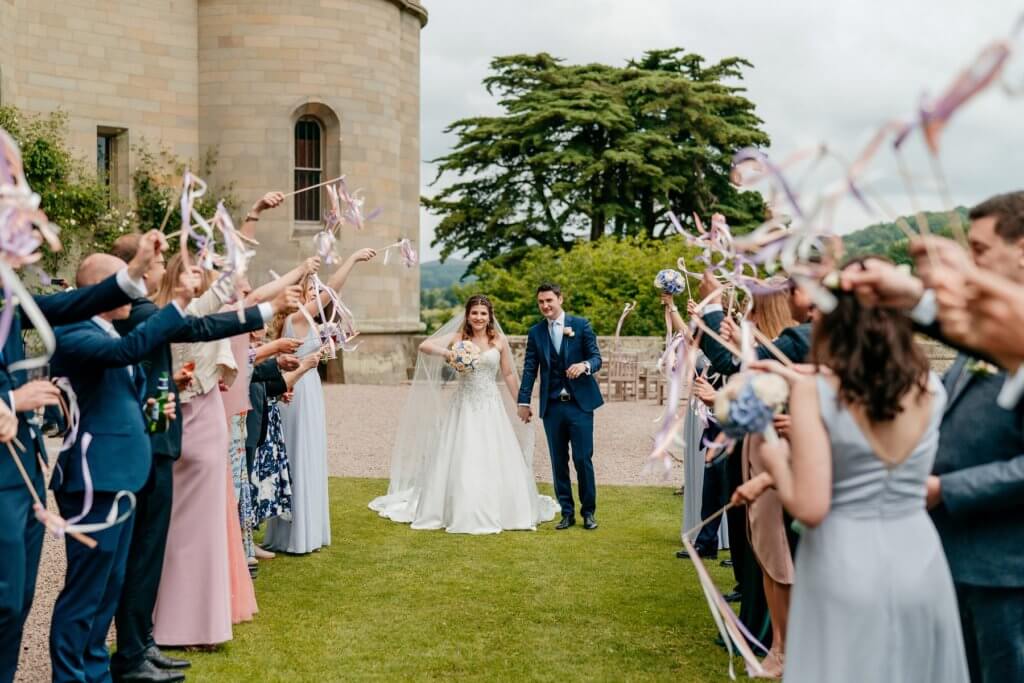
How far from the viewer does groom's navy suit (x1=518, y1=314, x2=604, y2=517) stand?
10.0 metres

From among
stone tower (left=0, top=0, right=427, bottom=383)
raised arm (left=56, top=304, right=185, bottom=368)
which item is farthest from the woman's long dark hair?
stone tower (left=0, top=0, right=427, bottom=383)

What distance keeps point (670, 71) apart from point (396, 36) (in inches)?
702

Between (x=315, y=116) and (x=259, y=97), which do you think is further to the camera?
(x=315, y=116)

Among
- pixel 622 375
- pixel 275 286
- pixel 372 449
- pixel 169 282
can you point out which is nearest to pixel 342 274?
pixel 275 286

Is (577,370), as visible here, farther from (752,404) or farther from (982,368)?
(752,404)

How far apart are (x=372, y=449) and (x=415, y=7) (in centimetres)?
1534

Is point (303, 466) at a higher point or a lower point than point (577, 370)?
lower

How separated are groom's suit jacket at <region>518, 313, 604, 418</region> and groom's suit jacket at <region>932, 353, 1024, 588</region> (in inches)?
245

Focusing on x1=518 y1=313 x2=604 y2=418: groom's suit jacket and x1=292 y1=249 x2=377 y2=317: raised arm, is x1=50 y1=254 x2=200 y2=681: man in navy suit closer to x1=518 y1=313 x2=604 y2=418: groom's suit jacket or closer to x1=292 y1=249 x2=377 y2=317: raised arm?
x1=292 y1=249 x2=377 y2=317: raised arm

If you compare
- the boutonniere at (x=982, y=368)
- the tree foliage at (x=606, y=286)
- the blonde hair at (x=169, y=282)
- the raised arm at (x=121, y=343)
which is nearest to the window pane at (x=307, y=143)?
the tree foliage at (x=606, y=286)

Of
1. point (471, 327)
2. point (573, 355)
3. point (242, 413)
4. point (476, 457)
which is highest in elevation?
point (471, 327)

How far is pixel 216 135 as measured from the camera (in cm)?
2441

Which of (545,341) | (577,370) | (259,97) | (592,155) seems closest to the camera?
(577,370)

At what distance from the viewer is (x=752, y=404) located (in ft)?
10.7
